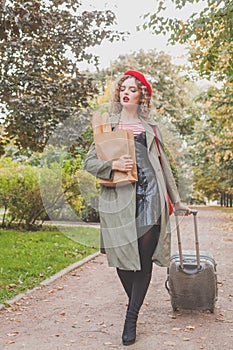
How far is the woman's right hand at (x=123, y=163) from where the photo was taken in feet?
12.3

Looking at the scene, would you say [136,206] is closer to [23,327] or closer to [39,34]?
[23,327]

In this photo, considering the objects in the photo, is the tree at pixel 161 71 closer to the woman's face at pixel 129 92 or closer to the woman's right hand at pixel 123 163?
the woman's face at pixel 129 92

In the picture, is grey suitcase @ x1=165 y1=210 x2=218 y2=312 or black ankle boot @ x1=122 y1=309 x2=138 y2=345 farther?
grey suitcase @ x1=165 y1=210 x2=218 y2=312

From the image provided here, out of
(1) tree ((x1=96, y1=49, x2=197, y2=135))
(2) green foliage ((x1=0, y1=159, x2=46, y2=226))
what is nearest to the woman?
(2) green foliage ((x1=0, y1=159, x2=46, y2=226))

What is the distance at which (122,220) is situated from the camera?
12.5 feet

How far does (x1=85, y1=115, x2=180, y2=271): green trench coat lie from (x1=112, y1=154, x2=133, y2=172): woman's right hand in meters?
0.05

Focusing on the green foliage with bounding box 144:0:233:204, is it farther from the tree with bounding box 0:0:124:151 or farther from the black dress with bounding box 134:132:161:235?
the black dress with bounding box 134:132:161:235

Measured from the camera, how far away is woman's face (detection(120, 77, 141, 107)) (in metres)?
4.00

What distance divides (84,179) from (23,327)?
7.82 feet

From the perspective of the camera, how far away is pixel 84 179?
6453 millimetres

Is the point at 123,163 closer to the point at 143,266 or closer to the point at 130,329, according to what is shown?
the point at 143,266

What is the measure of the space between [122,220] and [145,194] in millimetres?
275

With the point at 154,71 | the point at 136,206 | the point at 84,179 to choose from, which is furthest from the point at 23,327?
the point at 154,71

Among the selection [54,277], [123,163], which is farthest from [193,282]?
[54,277]
